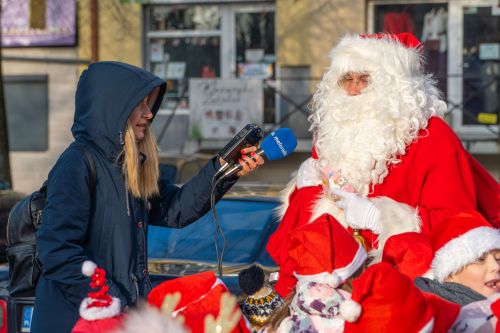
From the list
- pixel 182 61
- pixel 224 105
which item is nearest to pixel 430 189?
pixel 224 105

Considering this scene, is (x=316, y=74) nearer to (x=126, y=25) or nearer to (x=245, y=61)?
(x=245, y=61)

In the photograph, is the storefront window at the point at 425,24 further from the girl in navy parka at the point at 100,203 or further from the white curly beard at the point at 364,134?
the girl in navy parka at the point at 100,203

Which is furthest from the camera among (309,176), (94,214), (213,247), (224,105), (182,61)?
(182,61)

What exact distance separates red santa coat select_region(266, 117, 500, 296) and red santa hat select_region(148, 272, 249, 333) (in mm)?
810

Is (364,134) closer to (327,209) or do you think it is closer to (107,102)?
(327,209)

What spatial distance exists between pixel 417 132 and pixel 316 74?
1055 cm

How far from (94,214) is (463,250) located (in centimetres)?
134

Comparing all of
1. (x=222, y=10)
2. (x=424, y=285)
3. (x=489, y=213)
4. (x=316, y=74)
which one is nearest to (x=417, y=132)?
(x=489, y=213)

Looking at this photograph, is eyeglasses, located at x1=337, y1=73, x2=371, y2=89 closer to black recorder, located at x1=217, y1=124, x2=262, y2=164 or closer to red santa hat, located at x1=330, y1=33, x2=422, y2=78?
red santa hat, located at x1=330, y1=33, x2=422, y2=78

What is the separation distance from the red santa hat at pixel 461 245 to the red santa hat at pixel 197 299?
0.92 m

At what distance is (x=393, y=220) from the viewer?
137 inches

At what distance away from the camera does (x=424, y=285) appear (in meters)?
3.00

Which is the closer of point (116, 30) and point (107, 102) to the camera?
point (107, 102)

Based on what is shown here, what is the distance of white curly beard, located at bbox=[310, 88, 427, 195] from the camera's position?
3.72 meters
